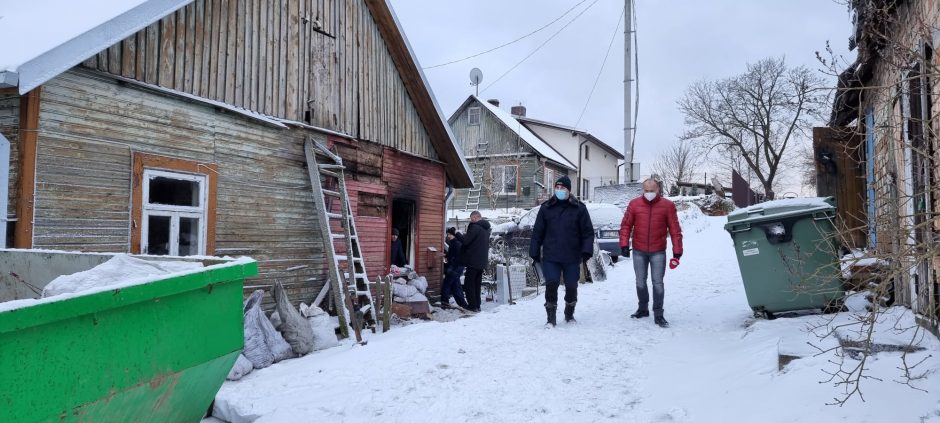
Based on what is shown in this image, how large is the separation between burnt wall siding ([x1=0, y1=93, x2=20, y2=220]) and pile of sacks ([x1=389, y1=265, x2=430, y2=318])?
5.31 meters

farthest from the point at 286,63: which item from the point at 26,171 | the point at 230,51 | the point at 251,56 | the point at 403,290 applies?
the point at 403,290

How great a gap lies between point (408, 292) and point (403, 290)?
0.09 m

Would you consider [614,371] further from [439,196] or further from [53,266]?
[439,196]

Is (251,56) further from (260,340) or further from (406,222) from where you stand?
(406,222)

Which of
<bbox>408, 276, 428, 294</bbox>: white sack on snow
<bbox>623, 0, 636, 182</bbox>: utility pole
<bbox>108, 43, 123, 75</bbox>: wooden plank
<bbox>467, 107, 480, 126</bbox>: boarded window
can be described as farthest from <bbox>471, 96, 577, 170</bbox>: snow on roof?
<bbox>108, 43, 123, 75</bbox>: wooden plank

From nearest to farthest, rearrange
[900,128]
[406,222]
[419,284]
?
[900,128]
[419,284]
[406,222]


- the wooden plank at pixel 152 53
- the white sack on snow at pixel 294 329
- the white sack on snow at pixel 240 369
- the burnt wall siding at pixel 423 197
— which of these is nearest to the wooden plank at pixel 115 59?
the wooden plank at pixel 152 53

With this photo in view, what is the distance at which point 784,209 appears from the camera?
587cm

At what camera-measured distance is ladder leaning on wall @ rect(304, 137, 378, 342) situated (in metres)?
8.24

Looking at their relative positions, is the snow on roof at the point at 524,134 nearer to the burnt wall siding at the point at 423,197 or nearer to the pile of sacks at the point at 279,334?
the burnt wall siding at the point at 423,197

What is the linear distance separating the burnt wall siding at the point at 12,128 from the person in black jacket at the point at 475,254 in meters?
7.07

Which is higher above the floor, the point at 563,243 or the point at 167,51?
the point at 167,51

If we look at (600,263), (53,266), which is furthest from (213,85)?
(600,263)

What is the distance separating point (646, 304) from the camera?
706 centimetres
